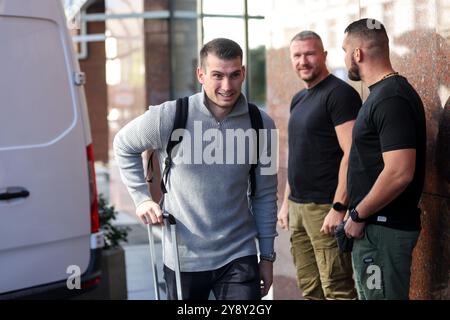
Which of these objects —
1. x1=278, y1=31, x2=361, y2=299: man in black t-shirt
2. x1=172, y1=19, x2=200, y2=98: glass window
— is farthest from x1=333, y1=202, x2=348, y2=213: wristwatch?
x1=172, y1=19, x2=200, y2=98: glass window

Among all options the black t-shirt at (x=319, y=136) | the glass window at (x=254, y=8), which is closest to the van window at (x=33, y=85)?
the black t-shirt at (x=319, y=136)

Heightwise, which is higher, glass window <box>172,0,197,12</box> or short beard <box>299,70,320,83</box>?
glass window <box>172,0,197,12</box>

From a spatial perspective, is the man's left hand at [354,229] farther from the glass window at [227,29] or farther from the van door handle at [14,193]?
the glass window at [227,29]

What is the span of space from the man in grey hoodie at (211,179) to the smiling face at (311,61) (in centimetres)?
112

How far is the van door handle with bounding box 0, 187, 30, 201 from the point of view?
3910mm

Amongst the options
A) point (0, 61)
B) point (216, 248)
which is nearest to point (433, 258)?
point (216, 248)

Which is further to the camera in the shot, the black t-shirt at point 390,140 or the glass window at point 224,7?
the glass window at point 224,7

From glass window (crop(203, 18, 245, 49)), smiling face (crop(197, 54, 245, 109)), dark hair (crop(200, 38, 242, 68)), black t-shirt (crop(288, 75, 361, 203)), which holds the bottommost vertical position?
black t-shirt (crop(288, 75, 361, 203))

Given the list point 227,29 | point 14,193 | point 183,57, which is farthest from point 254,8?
point 14,193

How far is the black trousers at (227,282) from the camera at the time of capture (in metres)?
3.41

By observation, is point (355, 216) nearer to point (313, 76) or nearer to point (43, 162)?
point (313, 76)

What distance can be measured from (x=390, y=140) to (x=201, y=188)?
3.04ft

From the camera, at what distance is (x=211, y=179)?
3355mm

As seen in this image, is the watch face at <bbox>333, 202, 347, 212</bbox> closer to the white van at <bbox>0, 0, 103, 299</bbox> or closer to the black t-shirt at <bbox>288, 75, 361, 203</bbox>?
the black t-shirt at <bbox>288, 75, 361, 203</bbox>
